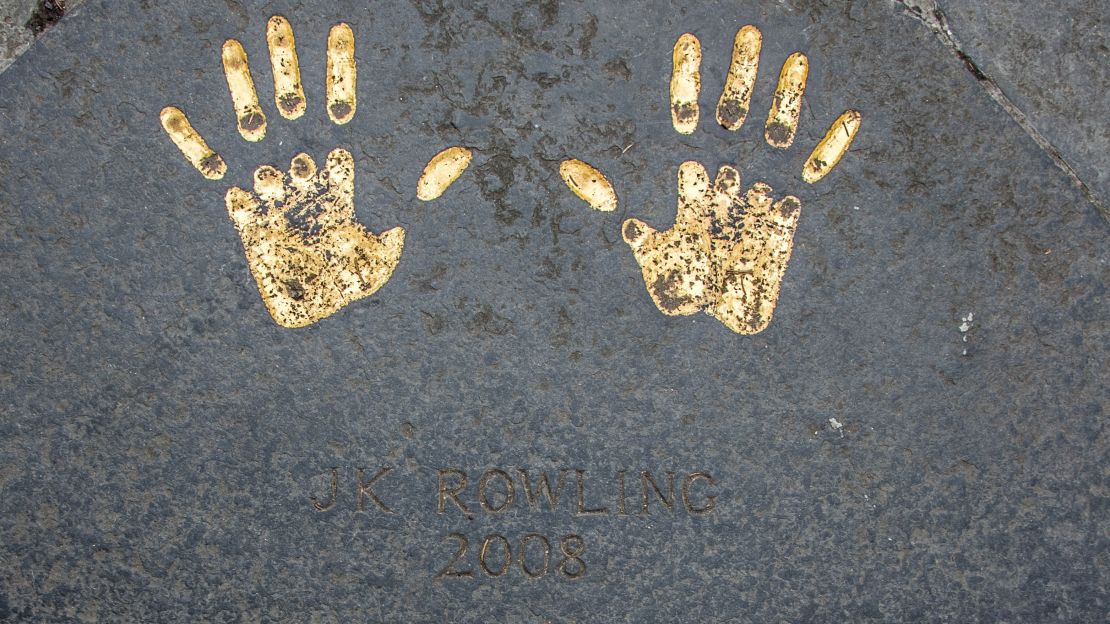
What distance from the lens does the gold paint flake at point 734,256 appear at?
61.4 inches

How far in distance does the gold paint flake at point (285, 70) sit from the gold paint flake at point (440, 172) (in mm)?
264

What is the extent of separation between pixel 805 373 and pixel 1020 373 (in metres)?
0.42

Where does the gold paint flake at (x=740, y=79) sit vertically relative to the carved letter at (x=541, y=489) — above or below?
above

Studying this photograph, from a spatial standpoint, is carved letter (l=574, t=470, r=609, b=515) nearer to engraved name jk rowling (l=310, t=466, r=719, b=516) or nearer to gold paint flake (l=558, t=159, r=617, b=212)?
engraved name jk rowling (l=310, t=466, r=719, b=516)

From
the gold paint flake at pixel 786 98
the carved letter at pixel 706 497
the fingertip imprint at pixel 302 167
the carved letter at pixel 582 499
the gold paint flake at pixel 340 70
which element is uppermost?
the gold paint flake at pixel 340 70

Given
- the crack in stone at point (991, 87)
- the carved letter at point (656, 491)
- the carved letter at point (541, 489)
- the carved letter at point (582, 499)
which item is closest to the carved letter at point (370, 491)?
the carved letter at point (541, 489)

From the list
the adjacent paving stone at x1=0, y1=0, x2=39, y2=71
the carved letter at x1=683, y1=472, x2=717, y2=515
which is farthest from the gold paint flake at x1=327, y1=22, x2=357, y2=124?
the carved letter at x1=683, y1=472, x2=717, y2=515

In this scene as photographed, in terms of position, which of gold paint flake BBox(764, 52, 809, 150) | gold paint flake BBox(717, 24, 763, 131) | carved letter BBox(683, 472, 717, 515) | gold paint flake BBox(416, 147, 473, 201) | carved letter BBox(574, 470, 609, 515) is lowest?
carved letter BBox(683, 472, 717, 515)

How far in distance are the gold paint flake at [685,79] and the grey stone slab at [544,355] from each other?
0.03 meters

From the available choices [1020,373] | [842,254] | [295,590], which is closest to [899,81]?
[842,254]

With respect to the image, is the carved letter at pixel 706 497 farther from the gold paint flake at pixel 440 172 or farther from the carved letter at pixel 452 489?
the gold paint flake at pixel 440 172

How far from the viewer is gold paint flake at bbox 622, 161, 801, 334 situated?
1.56m

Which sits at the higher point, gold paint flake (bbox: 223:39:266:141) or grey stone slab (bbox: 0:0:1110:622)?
gold paint flake (bbox: 223:39:266:141)

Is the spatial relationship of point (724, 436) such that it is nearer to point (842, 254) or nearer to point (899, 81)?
point (842, 254)
